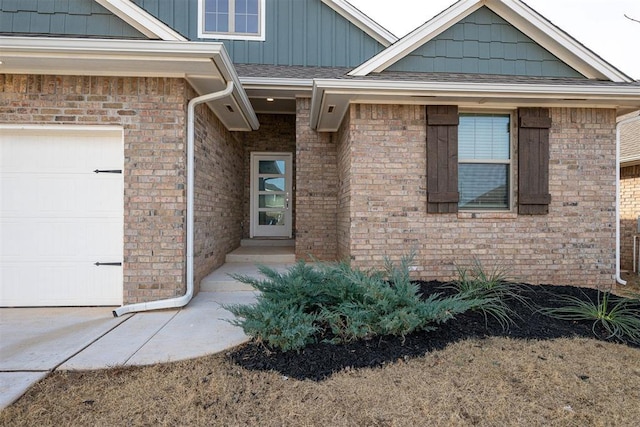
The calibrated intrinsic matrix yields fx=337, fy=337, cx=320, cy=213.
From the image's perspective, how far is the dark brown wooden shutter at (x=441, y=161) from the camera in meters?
4.89

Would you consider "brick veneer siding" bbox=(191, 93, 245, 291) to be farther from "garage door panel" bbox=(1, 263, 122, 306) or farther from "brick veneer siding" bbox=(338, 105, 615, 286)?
"brick veneer siding" bbox=(338, 105, 615, 286)

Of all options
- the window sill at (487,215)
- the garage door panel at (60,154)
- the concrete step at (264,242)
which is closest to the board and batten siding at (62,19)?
the garage door panel at (60,154)

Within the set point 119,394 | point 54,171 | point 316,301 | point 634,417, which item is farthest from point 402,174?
point 54,171

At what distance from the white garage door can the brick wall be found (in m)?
0.22

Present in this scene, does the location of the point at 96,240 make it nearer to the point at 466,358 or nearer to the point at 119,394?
the point at 119,394

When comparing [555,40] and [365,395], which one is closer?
[365,395]

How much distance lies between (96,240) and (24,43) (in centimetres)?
223

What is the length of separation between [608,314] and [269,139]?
7070 millimetres

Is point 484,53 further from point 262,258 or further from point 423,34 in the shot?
point 262,258

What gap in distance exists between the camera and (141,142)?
4.10 m

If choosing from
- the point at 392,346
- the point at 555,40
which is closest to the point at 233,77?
the point at 392,346

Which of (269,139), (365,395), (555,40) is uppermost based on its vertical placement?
(555,40)

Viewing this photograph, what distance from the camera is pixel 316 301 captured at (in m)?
3.29

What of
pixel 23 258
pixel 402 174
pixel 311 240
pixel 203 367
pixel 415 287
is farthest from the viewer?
pixel 311 240
